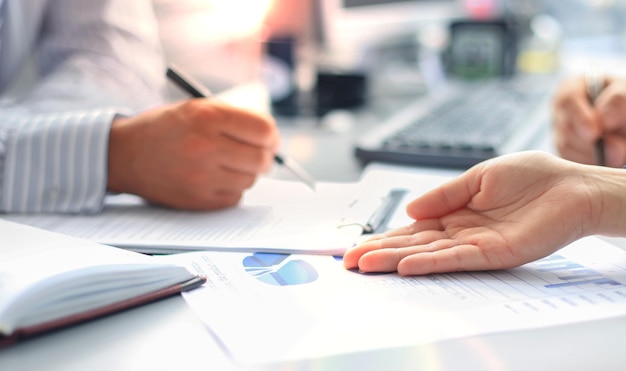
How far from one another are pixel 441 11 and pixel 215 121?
129 cm

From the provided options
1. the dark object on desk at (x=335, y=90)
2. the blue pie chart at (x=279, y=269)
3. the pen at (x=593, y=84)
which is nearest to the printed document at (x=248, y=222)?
the blue pie chart at (x=279, y=269)

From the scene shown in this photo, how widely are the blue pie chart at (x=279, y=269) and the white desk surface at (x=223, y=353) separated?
83mm

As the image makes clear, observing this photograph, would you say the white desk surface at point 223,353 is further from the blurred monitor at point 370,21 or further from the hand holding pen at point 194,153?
the blurred monitor at point 370,21

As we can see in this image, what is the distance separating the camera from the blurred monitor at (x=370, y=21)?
1593 mm

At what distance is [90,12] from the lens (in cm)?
112

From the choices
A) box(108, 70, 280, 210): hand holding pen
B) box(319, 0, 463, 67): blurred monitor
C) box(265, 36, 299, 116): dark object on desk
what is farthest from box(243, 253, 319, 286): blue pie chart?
box(319, 0, 463, 67): blurred monitor

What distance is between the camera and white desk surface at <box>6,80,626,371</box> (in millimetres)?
434

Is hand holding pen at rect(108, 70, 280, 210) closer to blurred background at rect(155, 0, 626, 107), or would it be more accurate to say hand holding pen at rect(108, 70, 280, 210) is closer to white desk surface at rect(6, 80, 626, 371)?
white desk surface at rect(6, 80, 626, 371)

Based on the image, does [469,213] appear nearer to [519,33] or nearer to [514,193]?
[514,193]

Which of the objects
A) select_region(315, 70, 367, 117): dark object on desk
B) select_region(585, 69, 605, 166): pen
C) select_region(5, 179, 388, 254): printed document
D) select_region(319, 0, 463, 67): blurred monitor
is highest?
select_region(319, 0, 463, 67): blurred monitor

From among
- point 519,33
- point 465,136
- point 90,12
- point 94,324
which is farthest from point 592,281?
point 519,33

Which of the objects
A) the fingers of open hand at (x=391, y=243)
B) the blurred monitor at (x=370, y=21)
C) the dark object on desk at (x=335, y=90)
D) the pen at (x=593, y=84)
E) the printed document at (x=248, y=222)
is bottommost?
the printed document at (x=248, y=222)

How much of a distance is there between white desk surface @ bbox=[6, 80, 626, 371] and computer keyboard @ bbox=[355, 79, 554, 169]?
48cm

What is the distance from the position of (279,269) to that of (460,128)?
1.86ft
